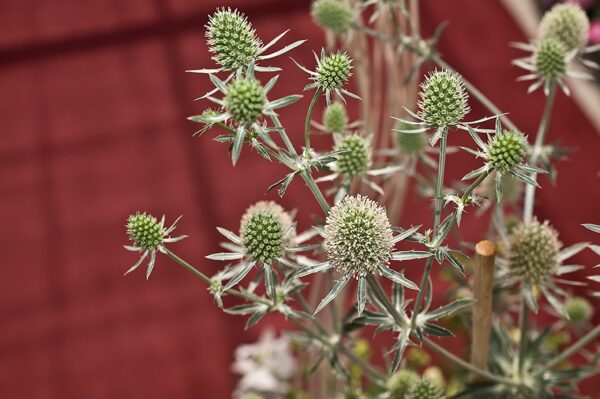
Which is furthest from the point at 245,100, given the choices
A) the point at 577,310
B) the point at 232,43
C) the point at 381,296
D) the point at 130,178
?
the point at 130,178

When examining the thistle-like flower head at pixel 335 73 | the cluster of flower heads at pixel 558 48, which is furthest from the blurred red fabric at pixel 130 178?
the thistle-like flower head at pixel 335 73

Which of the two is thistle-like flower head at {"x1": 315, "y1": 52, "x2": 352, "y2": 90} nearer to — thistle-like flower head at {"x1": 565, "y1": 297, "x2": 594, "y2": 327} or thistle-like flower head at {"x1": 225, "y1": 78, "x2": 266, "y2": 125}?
thistle-like flower head at {"x1": 225, "y1": 78, "x2": 266, "y2": 125}

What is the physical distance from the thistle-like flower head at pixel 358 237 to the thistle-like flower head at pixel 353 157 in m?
0.11

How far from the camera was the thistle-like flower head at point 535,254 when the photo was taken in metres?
0.70

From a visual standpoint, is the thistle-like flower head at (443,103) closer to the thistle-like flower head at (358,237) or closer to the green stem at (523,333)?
the thistle-like flower head at (358,237)

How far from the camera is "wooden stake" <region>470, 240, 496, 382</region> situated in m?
0.61

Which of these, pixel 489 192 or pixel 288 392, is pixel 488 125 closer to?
pixel 489 192

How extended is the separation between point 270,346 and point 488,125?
0.65 metres

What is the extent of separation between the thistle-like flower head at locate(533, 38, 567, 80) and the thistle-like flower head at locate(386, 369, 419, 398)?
356 mm

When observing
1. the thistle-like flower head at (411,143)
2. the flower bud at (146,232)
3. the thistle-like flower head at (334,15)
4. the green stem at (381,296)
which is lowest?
the green stem at (381,296)

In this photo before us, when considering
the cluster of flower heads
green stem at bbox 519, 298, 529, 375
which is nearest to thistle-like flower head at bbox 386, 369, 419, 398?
green stem at bbox 519, 298, 529, 375

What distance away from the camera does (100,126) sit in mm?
1883

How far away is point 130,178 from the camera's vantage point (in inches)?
70.4

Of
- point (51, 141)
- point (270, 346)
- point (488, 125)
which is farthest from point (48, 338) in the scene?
point (488, 125)
